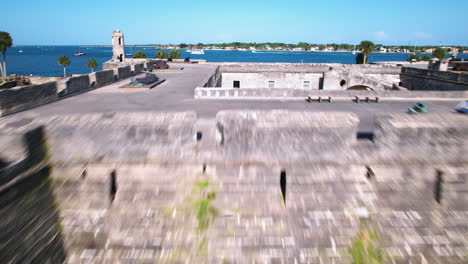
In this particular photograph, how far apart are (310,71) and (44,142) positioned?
103 feet

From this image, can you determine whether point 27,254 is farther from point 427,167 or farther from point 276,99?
point 276,99

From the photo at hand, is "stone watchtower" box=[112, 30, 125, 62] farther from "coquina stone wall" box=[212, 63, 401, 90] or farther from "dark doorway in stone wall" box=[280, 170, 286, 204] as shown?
"dark doorway in stone wall" box=[280, 170, 286, 204]

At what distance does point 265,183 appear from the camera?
4.69 m

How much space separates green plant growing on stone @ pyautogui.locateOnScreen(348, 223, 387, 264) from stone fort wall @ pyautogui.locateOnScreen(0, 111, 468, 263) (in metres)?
0.08

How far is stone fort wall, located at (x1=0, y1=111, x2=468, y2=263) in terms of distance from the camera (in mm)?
4445

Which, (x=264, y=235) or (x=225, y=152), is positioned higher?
(x=225, y=152)

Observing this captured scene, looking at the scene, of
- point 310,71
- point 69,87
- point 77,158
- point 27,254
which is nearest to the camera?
point 27,254

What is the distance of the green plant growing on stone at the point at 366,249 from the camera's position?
4.25 m

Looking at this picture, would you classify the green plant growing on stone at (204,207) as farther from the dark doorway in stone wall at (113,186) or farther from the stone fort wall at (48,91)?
the stone fort wall at (48,91)

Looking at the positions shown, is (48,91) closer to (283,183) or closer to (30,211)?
(30,211)

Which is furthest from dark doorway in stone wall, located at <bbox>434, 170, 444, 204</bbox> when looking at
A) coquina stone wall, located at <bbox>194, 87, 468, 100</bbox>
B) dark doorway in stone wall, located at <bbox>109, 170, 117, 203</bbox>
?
coquina stone wall, located at <bbox>194, 87, 468, 100</bbox>

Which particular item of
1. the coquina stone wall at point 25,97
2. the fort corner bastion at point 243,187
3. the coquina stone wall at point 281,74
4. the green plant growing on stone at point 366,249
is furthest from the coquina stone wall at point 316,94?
the coquina stone wall at point 281,74

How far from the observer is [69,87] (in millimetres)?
15938

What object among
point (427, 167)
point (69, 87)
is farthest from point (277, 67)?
point (427, 167)
